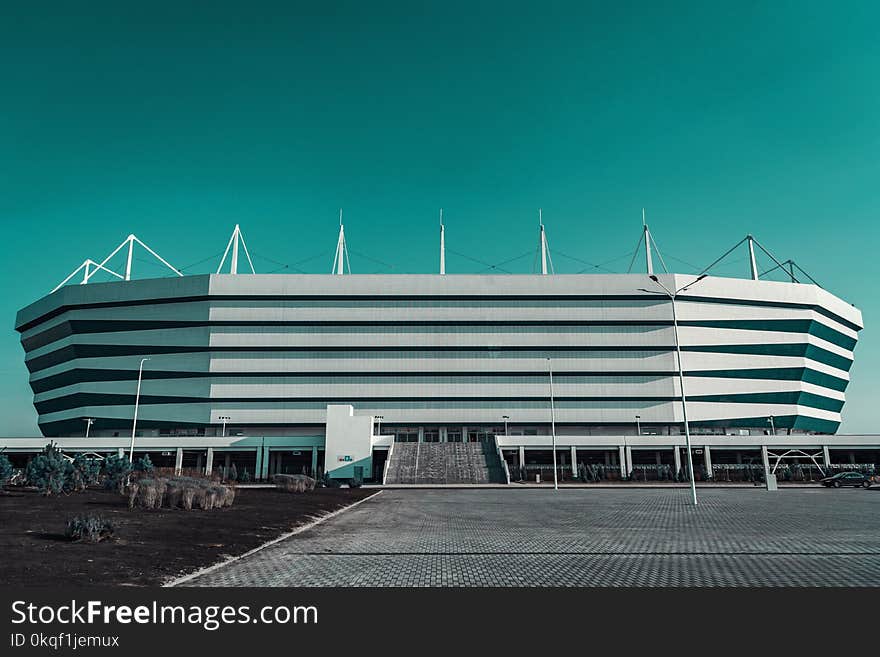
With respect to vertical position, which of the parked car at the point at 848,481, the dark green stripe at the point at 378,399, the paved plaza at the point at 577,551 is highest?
the dark green stripe at the point at 378,399

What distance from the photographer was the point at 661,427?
3302 inches

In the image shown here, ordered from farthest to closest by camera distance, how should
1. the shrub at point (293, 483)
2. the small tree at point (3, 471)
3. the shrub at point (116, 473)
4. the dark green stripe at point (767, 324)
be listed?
the dark green stripe at point (767, 324) → the shrub at point (293, 483) → the shrub at point (116, 473) → the small tree at point (3, 471)

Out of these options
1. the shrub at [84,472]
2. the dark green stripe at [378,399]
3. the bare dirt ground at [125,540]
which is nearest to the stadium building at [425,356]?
the dark green stripe at [378,399]

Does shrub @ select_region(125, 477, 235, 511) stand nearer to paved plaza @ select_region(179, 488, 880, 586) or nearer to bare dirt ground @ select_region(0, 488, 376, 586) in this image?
bare dirt ground @ select_region(0, 488, 376, 586)

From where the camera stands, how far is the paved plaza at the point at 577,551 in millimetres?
9734

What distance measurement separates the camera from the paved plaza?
9.73m

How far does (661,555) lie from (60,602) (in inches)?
424

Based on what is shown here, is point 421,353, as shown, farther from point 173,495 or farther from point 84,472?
point 173,495

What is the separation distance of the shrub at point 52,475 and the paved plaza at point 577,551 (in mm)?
14279

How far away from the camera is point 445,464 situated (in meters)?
61.8

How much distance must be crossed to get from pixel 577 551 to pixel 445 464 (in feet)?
163

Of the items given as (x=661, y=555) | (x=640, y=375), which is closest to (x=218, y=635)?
(x=661, y=555)

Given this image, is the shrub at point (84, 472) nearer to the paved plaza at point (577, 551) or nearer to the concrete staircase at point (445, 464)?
the paved plaza at point (577, 551)

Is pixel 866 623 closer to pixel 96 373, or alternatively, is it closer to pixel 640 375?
pixel 640 375
